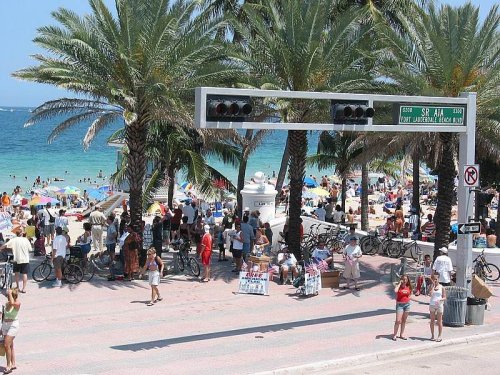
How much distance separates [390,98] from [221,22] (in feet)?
23.4

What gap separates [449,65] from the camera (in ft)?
65.4

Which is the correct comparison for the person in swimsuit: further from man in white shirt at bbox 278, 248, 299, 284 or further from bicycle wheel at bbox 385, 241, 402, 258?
bicycle wheel at bbox 385, 241, 402, 258

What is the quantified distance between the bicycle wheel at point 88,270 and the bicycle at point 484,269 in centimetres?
991

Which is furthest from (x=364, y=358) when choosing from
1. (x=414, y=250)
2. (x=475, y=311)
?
(x=414, y=250)

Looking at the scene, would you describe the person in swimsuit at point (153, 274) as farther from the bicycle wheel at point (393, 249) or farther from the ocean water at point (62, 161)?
the ocean water at point (62, 161)

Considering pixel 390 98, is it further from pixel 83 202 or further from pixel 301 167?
pixel 83 202

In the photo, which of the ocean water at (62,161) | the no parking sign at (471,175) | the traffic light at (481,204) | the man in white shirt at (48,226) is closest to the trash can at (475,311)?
the no parking sign at (471,175)

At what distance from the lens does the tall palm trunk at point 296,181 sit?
910 inches

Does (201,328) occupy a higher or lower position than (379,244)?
Answer: lower

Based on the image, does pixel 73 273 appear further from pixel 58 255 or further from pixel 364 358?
pixel 364 358

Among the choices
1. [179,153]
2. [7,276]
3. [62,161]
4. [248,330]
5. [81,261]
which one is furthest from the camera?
[62,161]

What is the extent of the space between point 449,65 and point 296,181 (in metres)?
5.62

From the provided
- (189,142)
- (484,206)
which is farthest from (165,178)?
(484,206)

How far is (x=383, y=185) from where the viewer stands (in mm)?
63062
